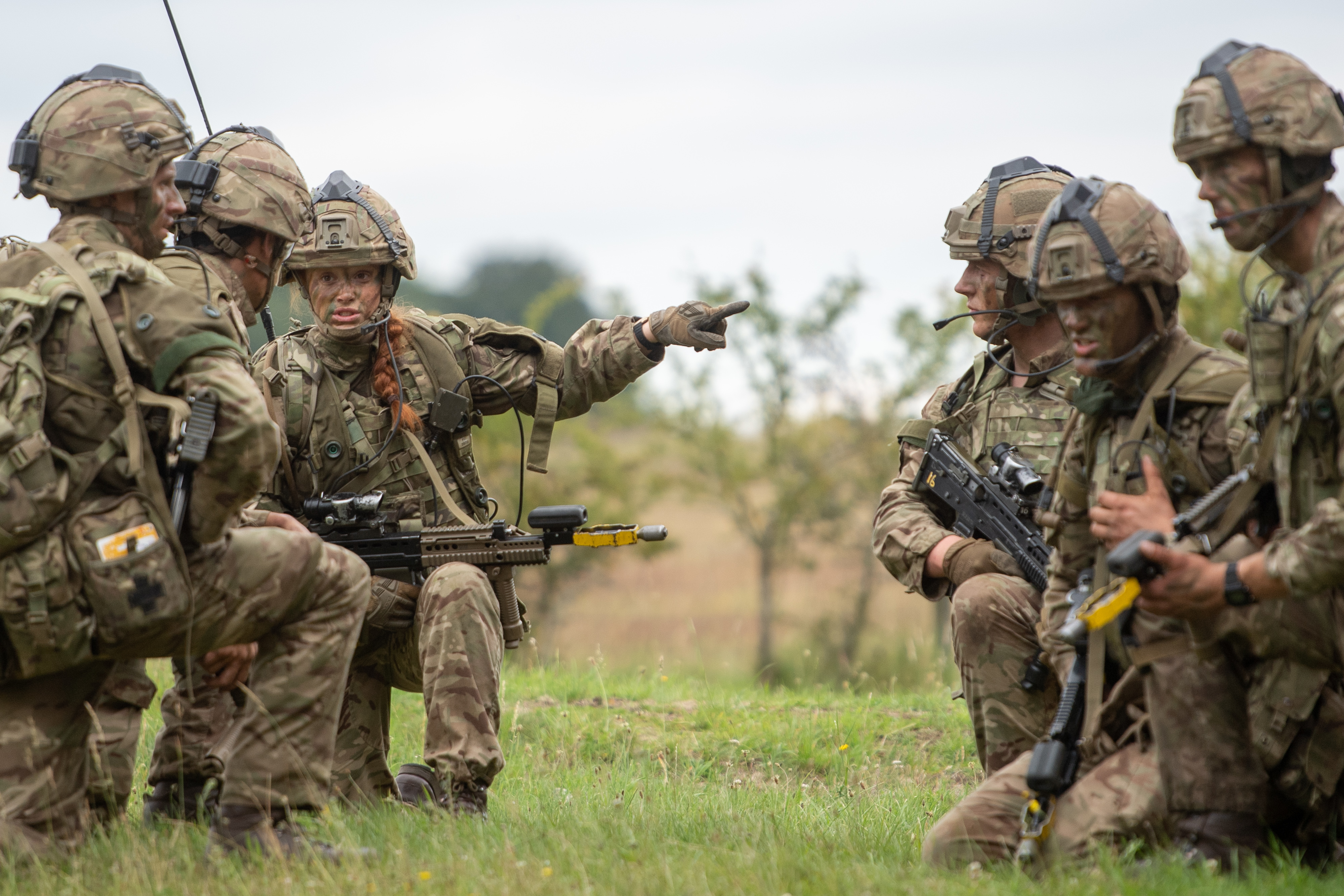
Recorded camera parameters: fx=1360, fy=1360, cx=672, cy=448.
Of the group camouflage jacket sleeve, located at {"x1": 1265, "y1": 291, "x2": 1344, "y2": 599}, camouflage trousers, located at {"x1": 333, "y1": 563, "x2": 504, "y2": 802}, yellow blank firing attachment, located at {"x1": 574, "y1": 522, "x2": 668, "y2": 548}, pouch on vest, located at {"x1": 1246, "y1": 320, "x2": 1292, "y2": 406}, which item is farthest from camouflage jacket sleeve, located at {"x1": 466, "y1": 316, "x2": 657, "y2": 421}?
camouflage jacket sleeve, located at {"x1": 1265, "y1": 291, "x2": 1344, "y2": 599}

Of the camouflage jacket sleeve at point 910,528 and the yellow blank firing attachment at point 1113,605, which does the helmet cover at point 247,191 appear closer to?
the camouflage jacket sleeve at point 910,528

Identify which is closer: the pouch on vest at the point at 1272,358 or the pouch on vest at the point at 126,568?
the pouch on vest at the point at 1272,358

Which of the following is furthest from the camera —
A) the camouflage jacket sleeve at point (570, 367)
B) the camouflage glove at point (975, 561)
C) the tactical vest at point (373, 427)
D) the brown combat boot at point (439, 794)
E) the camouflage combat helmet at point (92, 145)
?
the camouflage jacket sleeve at point (570, 367)

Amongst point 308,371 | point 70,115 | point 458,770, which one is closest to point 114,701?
point 458,770

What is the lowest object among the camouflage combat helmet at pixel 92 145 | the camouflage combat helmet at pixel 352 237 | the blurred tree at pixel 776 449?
the blurred tree at pixel 776 449

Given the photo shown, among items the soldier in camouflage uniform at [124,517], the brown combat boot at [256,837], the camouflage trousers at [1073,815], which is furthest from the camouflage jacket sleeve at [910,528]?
the brown combat boot at [256,837]

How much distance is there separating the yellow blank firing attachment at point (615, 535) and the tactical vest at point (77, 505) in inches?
71.9

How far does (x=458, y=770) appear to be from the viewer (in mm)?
5395

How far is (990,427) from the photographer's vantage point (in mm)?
5910

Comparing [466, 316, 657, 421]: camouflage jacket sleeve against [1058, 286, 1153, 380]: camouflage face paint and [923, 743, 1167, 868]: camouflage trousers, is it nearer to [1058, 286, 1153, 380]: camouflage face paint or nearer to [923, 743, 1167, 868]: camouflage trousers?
[1058, 286, 1153, 380]: camouflage face paint

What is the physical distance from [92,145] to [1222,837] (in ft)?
13.8

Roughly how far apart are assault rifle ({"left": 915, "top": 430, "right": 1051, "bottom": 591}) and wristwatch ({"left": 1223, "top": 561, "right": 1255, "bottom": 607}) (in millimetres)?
1476

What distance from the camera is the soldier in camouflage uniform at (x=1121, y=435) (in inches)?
168

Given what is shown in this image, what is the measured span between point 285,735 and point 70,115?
2204 mm
